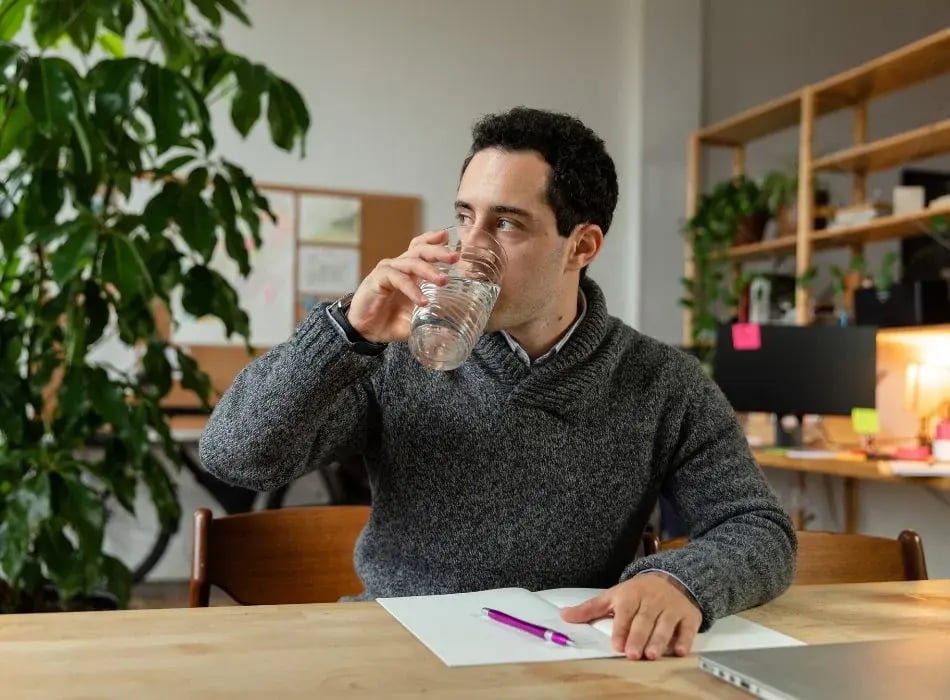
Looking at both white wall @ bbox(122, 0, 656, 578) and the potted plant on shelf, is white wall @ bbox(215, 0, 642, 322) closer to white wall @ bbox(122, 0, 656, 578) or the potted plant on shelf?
white wall @ bbox(122, 0, 656, 578)

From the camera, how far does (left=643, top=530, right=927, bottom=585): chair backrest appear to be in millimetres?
1415

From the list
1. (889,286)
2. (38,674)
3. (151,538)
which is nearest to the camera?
(38,674)

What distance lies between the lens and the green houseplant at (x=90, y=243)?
69.3 inches

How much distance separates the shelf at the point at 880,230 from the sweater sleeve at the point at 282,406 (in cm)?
278

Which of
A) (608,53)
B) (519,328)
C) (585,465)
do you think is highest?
(608,53)

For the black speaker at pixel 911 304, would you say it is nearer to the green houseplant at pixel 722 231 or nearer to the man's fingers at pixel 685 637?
the green houseplant at pixel 722 231

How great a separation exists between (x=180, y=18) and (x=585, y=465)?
127 centimetres

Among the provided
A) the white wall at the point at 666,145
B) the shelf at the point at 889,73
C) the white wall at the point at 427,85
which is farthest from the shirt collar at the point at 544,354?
the white wall at the point at 666,145

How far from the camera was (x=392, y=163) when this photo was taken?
4.73 m

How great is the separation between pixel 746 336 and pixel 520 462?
2.55 meters

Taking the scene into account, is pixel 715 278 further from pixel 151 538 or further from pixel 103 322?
pixel 103 322

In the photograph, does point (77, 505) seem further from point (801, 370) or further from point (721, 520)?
point (801, 370)

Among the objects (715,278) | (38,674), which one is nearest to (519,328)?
(38,674)

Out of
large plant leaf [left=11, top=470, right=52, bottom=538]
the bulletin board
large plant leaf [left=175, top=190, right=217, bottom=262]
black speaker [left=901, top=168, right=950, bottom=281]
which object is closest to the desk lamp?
black speaker [left=901, top=168, right=950, bottom=281]
